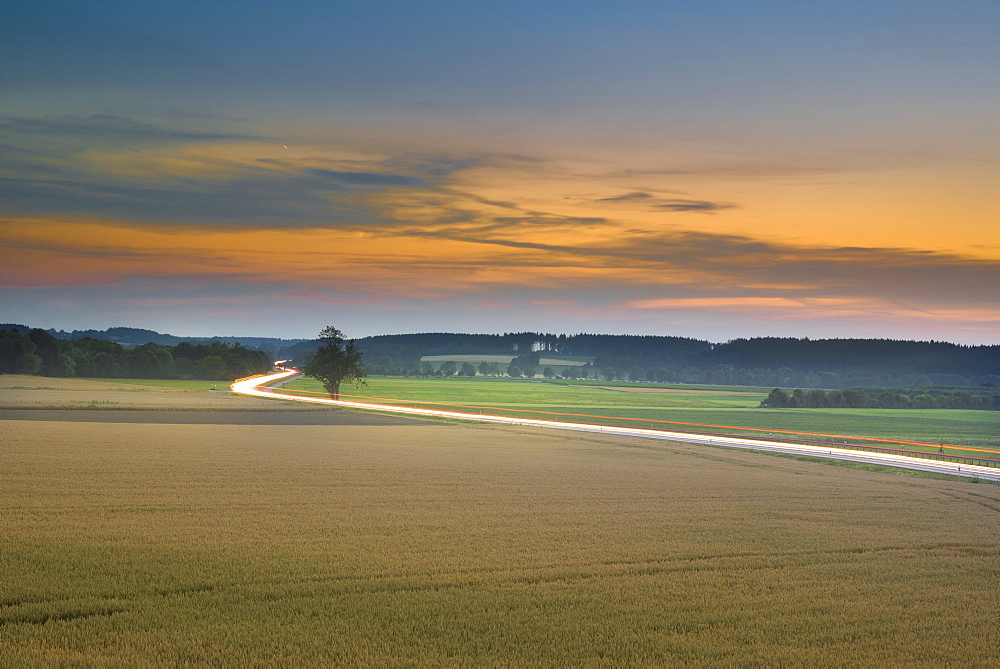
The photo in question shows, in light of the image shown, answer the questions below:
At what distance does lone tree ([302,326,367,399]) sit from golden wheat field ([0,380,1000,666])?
85.7 meters

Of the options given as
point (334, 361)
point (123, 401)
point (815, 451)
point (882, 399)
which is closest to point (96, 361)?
point (334, 361)

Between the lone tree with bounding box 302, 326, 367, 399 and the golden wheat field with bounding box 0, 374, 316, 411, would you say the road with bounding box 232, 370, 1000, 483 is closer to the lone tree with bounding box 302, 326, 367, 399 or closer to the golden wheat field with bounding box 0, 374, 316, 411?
the golden wheat field with bounding box 0, 374, 316, 411

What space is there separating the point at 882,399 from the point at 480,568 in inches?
5674

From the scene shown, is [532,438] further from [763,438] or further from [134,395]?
[134,395]

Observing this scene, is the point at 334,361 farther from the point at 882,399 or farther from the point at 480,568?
the point at 480,568

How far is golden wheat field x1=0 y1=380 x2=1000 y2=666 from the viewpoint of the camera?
14.6 meters

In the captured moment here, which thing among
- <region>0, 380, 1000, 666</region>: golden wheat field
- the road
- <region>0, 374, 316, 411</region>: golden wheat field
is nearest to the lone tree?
<region>0, 374, 316, 411</region>: golden wheat field

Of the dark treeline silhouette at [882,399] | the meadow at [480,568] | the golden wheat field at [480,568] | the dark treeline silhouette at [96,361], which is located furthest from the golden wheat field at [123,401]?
the dark treeline silhouette at [882,399]

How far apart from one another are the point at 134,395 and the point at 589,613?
103m

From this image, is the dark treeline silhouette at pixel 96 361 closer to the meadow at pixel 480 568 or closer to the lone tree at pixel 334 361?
the lone tree at pixel 334 361

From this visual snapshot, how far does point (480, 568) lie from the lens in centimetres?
2005

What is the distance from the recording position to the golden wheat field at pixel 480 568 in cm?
1459

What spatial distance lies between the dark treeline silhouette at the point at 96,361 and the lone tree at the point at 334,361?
71.8m

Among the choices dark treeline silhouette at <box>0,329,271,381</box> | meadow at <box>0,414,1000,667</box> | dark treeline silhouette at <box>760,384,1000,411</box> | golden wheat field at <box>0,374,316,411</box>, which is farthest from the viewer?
dark treeline silhouette at <box>0,329,271,381</box>
